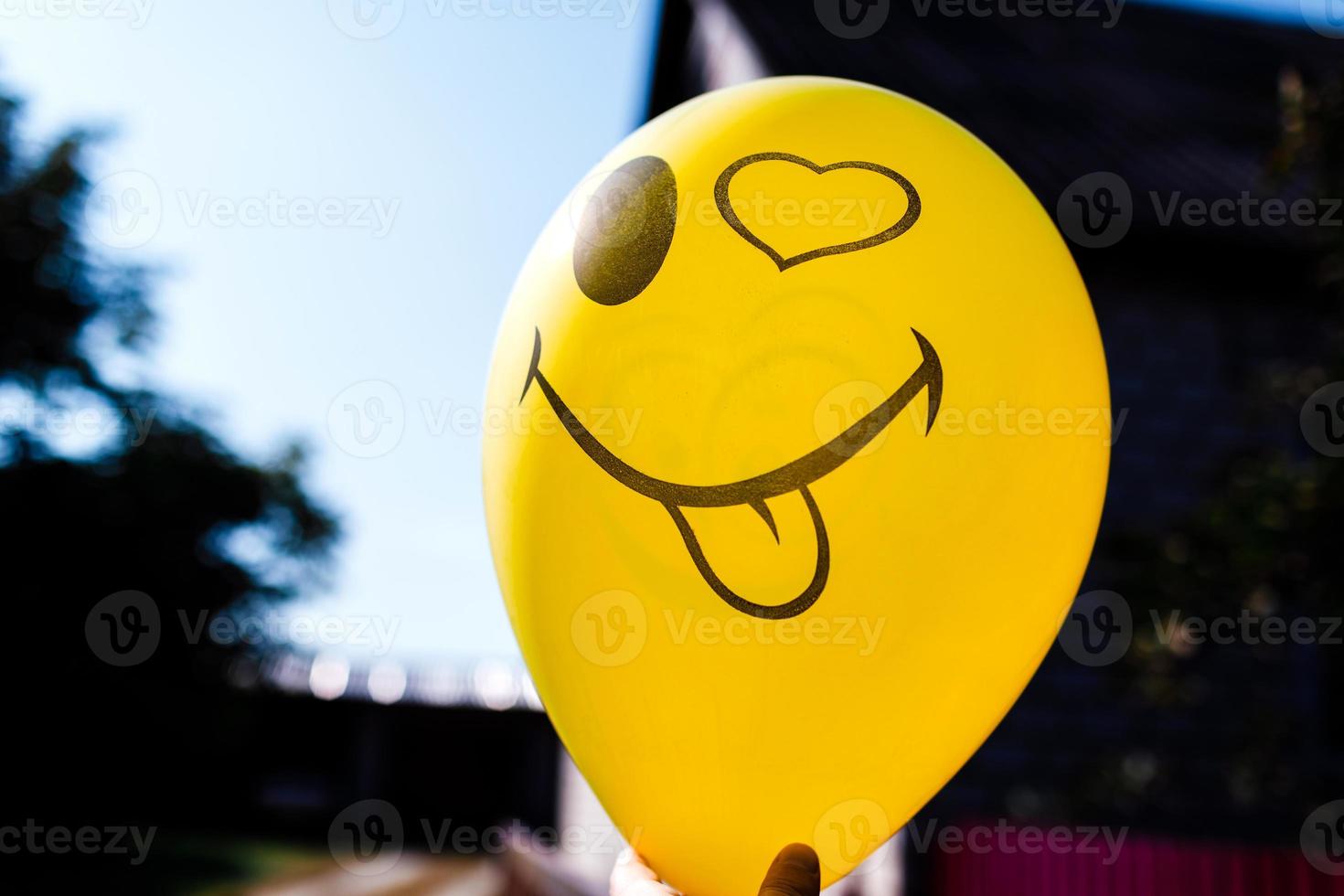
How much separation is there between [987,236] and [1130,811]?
4823mm

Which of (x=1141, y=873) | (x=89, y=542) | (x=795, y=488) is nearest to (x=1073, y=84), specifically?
(x=1141, y=873)

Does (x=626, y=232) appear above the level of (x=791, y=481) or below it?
above

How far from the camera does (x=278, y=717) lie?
78.2 feet

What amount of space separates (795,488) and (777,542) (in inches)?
3.3

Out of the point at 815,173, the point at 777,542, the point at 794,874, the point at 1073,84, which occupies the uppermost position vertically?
the point at 1073,84

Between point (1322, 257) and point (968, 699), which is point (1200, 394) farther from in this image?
point (968, 699)

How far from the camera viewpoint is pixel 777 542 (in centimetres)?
149

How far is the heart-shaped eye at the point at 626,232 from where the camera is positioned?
5.41 feet

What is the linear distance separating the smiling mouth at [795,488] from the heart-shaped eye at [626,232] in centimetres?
33

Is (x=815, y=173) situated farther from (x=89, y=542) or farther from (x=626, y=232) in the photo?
(x=89, y=542)

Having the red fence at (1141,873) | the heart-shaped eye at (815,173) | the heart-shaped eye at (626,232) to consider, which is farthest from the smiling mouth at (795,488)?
the red fence at (1141,873)

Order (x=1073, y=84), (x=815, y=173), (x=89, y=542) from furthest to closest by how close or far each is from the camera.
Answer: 1. (x=89, y=542)
2. (x=1073, y=84)
3. (x=815, y=173)

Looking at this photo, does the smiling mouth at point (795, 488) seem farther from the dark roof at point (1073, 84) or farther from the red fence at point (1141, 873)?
the dark roof at point (1073, 84)

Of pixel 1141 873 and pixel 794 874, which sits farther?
pixel 1141 873
